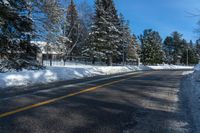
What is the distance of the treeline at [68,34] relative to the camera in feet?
55.5

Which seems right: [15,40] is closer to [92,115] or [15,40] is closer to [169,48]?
[92,115]

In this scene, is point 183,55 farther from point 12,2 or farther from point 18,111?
point 18,111

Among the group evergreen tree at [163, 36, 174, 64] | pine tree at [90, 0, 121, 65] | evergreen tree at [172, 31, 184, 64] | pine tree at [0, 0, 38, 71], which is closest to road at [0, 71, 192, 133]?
pine tree at [0, 0, 38, 71]

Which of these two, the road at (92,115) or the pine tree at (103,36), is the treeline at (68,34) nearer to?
the pine tree at (103,36)

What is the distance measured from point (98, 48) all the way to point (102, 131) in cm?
4230

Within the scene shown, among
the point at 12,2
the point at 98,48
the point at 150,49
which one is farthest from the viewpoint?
the point at 150,49

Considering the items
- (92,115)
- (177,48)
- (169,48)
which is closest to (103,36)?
(92,115)

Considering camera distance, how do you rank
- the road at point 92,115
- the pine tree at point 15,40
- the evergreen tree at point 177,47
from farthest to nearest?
the evergreen tree at point 177,47 < the pine tree at point 15,40 < the road at point 92,115

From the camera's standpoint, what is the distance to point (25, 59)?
17391mm

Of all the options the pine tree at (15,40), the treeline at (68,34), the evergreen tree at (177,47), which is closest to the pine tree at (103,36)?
the treeline at (68,34)

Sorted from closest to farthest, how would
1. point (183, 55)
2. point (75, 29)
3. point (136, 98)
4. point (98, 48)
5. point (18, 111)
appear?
point (18, 111)
point (136, 98)
point (98, 48)
point (75, 29)
point (183, 55)

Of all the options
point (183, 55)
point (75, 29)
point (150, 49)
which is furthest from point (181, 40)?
point (75, 29)

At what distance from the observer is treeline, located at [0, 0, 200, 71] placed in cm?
1692

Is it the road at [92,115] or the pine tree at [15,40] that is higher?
the pine tree at [15,40]
